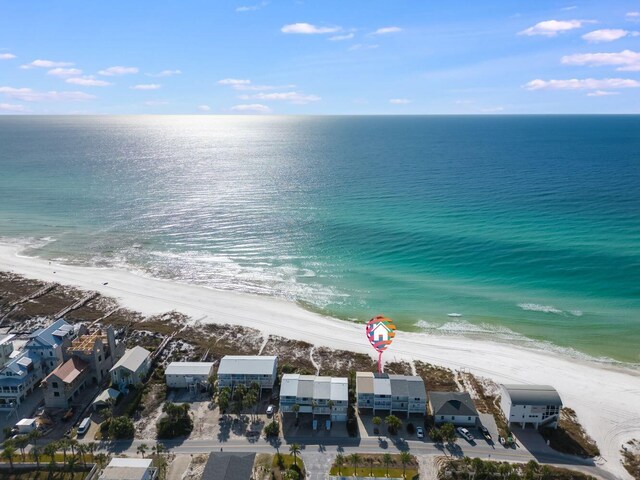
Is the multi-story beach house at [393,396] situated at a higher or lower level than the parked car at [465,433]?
higher

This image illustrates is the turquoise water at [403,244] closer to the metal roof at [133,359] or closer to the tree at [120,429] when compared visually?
the metal roof at [133,359]

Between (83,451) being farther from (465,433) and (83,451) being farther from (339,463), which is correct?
(465,433)

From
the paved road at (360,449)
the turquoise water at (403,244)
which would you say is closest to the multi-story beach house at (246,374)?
the paved road at (360,449)

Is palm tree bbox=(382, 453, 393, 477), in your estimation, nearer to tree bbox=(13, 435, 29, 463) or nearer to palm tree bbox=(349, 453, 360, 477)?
palm tree bbox=(349, 453, 360, 477)

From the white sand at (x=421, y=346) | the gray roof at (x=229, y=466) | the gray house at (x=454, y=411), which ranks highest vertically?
the gray roof at (x=229, y=466)

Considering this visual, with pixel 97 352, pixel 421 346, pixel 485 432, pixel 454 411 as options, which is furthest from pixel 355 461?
pixel 97 352

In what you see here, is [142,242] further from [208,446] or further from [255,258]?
[208,446]
